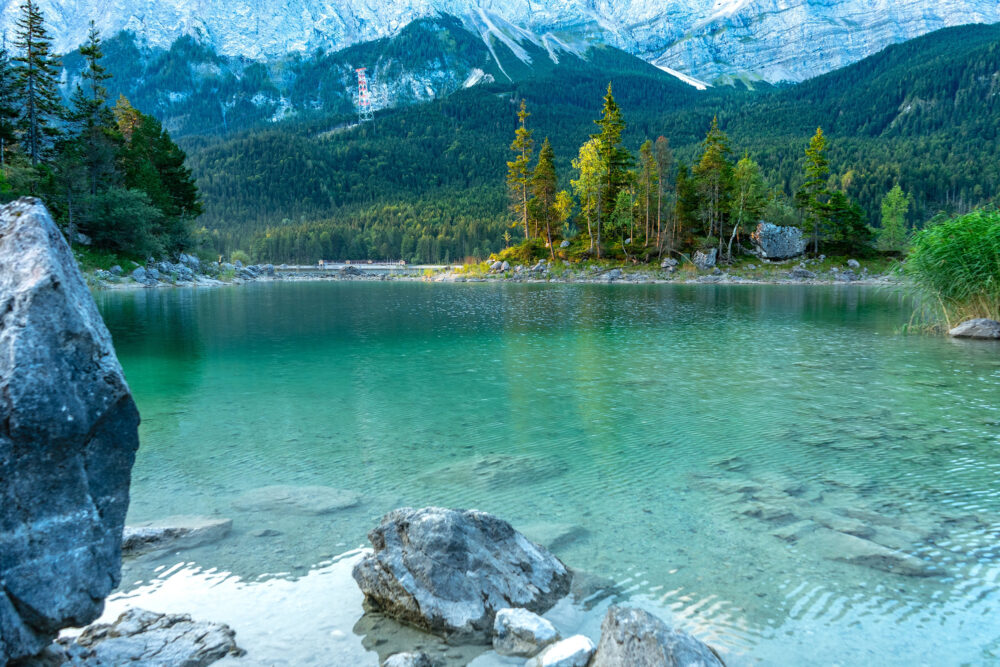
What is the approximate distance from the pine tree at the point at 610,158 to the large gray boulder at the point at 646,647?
75343mm

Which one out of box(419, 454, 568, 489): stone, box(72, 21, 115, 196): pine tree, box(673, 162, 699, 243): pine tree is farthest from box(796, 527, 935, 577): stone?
box(673, 162, 699, 243): pine tree

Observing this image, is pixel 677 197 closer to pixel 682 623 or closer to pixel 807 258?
pixel 807 258

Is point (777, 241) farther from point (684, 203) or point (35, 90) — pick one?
point (35, 90)

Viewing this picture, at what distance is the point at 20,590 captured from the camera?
3.88 m

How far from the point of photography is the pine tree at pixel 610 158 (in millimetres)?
79125

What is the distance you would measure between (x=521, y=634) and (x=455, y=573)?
2.96ft

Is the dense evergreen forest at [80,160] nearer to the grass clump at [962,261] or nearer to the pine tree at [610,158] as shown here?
the pine tree at [610,158]

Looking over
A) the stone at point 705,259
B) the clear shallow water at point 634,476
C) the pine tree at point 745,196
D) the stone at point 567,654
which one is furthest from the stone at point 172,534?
the pine tree at point 745,196

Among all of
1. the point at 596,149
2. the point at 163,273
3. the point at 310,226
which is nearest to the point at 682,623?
the point at 163,273

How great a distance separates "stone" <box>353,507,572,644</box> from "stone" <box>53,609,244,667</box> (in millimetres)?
1359

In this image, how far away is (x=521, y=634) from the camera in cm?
525

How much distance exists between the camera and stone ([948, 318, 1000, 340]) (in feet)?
77.3

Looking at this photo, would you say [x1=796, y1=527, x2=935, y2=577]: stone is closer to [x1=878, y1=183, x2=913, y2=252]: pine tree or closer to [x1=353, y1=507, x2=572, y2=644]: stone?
[x1=353, y1=507, x2=572, y2=644]: stone

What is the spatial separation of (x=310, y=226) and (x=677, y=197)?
392ft
